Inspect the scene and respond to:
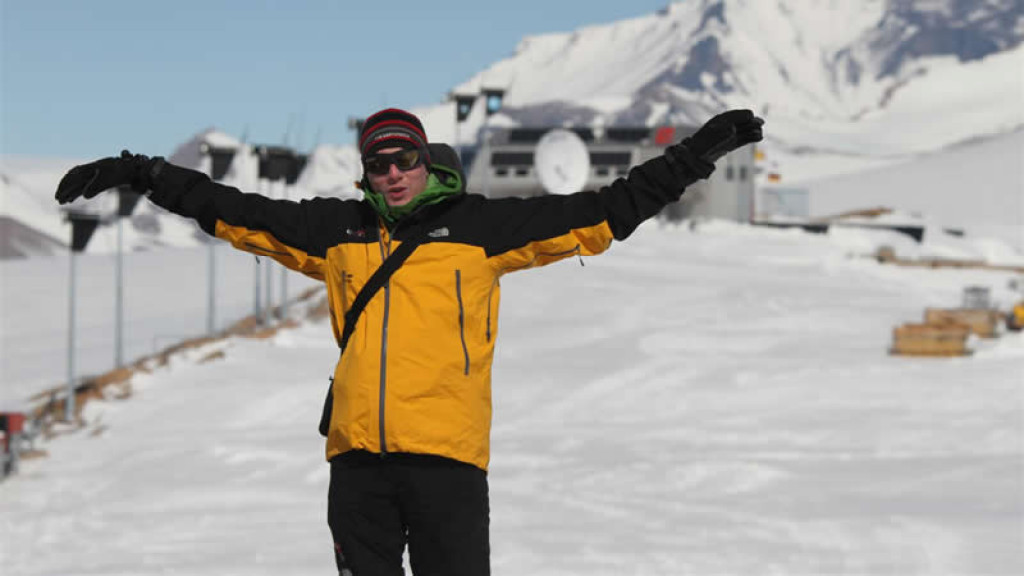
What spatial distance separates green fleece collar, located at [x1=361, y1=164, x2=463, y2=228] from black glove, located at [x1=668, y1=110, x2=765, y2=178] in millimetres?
618

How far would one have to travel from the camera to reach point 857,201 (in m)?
159

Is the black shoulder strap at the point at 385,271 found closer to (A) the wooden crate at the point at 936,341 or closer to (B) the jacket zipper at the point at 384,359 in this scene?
(B) the jacket zipper at the point at 384,359

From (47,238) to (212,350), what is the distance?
6389 inches

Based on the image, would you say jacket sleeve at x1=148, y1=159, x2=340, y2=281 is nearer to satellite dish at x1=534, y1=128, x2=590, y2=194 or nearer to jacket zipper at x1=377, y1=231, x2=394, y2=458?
jacket zipper at x1=377, y1=231, x2=394, y2=458

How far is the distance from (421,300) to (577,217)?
51cm

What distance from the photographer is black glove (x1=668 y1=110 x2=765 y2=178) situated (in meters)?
4.06

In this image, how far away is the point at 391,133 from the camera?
413 centimetres

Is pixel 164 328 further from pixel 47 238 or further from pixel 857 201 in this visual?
pixel 47 238

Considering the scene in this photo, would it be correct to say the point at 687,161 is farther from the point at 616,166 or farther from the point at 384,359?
the point at 616,166

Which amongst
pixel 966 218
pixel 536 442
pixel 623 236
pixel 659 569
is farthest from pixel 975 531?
pixel 966 218

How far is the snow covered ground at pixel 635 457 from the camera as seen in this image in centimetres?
1015

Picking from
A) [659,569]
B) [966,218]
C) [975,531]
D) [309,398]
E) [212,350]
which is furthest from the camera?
[966,218]

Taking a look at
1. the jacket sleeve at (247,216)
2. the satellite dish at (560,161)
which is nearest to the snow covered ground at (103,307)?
the satellite dish at (560,161)

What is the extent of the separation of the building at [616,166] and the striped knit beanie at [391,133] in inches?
2954
